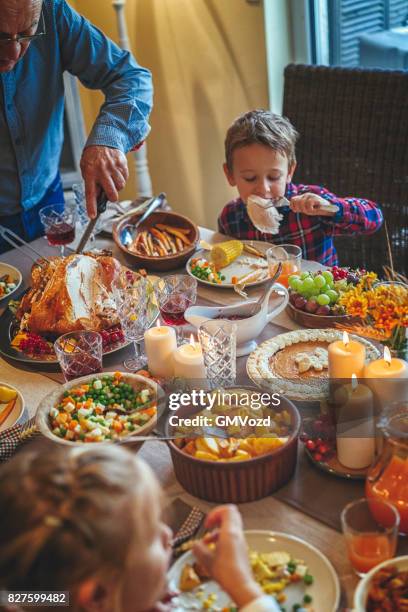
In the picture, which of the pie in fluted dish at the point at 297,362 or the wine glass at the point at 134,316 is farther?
the wine glass at the point at 134,316

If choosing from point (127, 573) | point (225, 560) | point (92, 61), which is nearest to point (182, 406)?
point (225, 560)

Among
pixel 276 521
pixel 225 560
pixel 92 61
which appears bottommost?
pixel 276 521

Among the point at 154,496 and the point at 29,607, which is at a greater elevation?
the point at 154,496

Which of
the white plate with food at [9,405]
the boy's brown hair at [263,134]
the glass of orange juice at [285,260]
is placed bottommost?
the white plate with food at [9,405]

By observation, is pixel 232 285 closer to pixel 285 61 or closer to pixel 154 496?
pixel 154 496

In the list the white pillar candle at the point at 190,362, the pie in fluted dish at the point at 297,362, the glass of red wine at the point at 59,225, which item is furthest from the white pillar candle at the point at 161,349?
the glass of red wine at the point at 59,225

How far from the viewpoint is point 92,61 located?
8.51 feet

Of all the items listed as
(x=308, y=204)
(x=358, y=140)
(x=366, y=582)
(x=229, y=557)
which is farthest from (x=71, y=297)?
(x=358, y=140)

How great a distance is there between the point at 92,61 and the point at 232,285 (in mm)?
1041

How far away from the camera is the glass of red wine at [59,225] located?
7.91 ft

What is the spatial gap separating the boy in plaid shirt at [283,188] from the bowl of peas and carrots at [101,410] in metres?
1.00

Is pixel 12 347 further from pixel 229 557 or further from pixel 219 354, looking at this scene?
pixel 229 557

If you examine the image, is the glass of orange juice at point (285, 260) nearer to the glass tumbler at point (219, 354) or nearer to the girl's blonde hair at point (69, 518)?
the glass tumbler at point (219, 354)

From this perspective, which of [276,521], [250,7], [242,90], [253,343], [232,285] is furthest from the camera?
[242,90]
